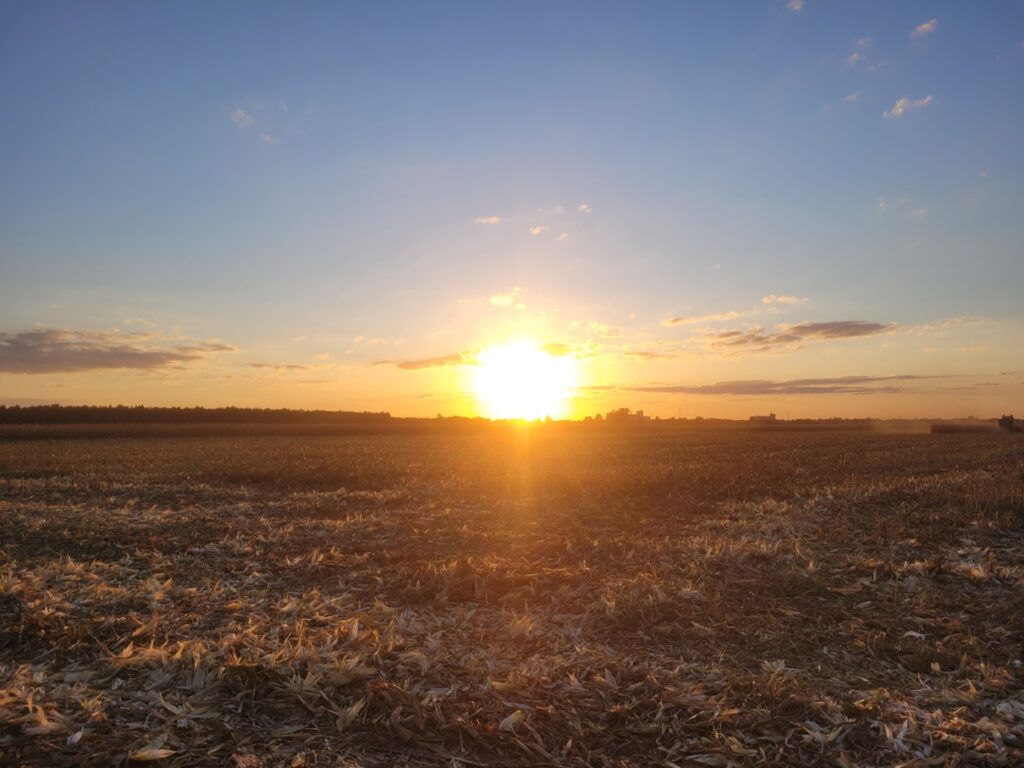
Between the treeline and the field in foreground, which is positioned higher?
the treeline

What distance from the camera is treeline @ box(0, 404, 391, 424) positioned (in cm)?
6881

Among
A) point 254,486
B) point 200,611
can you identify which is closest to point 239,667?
point 200,611

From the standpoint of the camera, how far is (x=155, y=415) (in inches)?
2906

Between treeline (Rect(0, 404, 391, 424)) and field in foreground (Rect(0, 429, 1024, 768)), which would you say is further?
treeline (Rect(0, 404, 391, 424))

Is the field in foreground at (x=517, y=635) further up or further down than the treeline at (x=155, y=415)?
further down

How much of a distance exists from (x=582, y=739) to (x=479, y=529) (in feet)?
26.4

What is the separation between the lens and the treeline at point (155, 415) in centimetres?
6881

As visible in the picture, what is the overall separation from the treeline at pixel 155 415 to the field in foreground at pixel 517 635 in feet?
A: 214

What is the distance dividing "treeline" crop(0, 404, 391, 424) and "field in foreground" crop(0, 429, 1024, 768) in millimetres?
65277

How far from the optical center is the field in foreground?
16.2 ft

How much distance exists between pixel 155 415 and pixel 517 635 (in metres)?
77.7

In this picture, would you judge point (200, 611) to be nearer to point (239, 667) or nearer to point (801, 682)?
point (239, 667)

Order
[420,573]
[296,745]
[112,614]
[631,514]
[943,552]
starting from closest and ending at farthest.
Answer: [296,745] → [112,614] → [420,573] → [943,552] → [631,514]

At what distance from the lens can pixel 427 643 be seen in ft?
21.8
